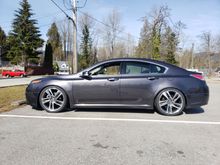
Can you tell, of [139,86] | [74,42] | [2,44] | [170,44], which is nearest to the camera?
[139,86]

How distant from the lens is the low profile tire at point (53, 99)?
623 cm

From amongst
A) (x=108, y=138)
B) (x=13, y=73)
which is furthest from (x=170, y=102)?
(x=13, y=73)

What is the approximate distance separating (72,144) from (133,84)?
2634mm

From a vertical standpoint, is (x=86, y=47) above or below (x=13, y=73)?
above

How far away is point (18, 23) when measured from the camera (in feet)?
158

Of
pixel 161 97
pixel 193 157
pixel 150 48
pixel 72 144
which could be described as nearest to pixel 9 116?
pixel 72 144

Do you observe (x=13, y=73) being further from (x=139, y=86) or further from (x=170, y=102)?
(x=170, y=102)

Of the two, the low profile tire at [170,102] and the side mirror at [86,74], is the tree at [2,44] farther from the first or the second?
the low profile tire at [170,102]

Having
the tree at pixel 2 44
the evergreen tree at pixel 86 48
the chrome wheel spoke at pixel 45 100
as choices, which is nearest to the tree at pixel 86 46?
the evergreen tree at pixel 86 48

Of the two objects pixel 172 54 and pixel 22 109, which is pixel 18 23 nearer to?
pixel 172 54

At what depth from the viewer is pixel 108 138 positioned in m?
4.19

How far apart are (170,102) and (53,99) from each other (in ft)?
9.84

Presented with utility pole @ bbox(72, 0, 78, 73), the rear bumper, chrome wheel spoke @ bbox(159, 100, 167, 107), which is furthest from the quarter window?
utility pole @ bbox(72, 0, 78, 73)

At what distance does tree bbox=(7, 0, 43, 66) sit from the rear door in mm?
45226
